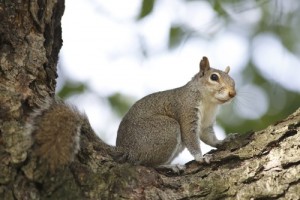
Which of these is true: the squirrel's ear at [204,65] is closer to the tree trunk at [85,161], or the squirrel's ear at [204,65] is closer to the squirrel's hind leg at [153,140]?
the squirrel's hind leg at [153,140]

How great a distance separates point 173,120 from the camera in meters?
3.71

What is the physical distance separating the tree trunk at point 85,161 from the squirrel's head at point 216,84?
46.2 inches

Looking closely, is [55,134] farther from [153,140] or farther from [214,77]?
[214,77]

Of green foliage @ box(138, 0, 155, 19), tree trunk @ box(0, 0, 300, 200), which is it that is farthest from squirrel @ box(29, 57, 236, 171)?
green foliage @ box(138, 0, 155, 19)

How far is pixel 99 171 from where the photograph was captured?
2.28 metres

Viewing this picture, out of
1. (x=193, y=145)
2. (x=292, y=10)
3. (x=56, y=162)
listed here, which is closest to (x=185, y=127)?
(x=193, y=145)

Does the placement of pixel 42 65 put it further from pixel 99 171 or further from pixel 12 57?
pixel 99 171

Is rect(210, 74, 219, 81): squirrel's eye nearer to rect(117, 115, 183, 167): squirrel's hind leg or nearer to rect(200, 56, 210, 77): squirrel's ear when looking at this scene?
rect(200, 56, 210, 77): squirrel's ear

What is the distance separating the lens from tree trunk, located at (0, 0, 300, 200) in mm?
2102

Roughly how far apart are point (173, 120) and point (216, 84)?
0.51 meters

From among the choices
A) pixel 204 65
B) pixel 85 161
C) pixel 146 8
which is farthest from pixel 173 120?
pixel 85 161

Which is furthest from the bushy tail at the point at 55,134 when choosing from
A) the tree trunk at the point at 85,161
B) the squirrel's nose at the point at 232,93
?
the squirrel's nose at the point at 232,93

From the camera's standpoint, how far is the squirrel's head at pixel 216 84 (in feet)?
12.6

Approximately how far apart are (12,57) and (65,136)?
0.51 m
